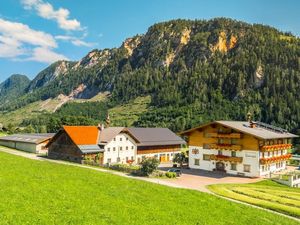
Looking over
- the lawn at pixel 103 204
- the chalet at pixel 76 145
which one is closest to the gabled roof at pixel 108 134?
the chalet at pixel 76 145

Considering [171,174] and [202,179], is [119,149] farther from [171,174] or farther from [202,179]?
[202,179]

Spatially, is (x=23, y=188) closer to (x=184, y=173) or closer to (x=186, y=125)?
(x=184, y=173)

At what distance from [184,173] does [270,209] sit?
27560mm

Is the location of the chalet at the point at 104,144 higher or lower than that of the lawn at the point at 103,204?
higher

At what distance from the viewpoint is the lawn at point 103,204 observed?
72.3ft

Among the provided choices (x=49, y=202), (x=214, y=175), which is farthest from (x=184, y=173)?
(x=49, y=202)

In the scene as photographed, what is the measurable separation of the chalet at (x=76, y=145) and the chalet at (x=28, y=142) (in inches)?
319

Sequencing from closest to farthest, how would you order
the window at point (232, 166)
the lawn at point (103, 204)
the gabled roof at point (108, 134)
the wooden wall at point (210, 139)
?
the lawn at point (103, 204) → the wooden wall at point (210, 139) → the window at point (232, 166) → the gabled roof at point (108, 134)

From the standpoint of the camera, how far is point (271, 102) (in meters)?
198

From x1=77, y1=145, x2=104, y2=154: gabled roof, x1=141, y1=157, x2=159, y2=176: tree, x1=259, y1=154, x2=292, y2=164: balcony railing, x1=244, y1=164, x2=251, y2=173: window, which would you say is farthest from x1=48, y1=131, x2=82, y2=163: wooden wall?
x1=259, y1=154, x2=292, y2=164: balcony railing

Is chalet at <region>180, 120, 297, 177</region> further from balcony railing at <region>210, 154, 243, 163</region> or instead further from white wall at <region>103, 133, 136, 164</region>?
white wall at <region>103, 133, 136, 164</region>

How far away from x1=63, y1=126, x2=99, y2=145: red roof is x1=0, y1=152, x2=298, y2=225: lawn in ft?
103

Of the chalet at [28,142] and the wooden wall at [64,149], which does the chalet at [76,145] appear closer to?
the wooden wall at [64,149]

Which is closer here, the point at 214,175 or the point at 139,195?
the point at 139,195
